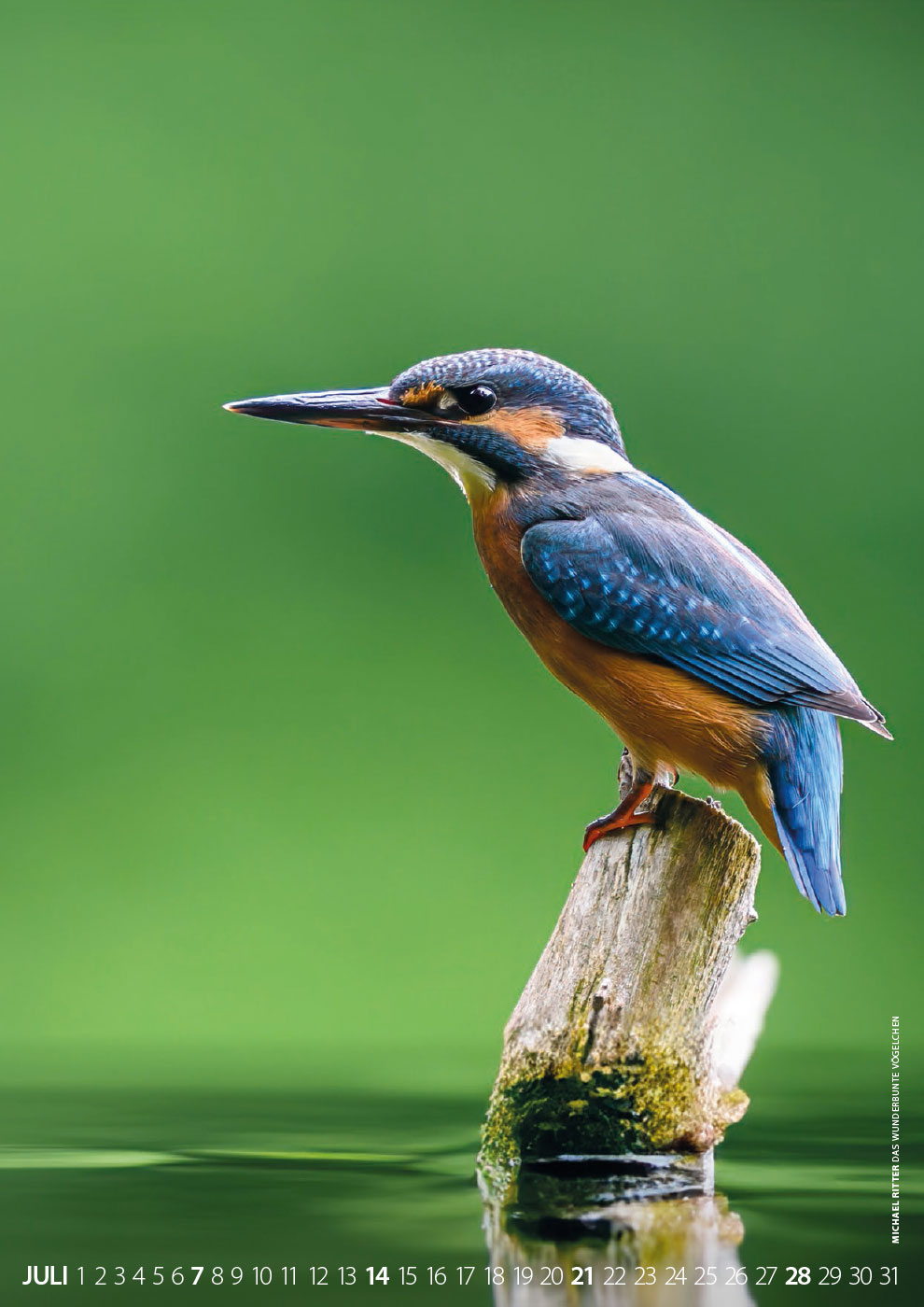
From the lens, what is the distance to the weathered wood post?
275 cm

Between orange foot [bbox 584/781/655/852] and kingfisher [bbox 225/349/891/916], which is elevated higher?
kingfisher [bbox 225/349/891/916]

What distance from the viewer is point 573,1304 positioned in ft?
7.13

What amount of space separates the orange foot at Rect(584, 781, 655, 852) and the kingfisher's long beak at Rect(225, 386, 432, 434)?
73 centimetres

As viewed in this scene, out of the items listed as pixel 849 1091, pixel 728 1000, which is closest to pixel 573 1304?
pixel 728 1000

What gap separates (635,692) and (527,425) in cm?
50

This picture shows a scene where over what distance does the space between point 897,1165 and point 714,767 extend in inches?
33.7

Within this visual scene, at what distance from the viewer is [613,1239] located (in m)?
2.39

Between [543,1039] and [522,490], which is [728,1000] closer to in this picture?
[543,1039]

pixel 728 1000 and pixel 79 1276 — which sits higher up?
pixel 728 1000

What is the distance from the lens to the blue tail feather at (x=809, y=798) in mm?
2717

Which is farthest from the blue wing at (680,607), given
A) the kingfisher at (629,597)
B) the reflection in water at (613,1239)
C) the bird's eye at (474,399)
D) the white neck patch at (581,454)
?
the reflection in water at (613,1239)

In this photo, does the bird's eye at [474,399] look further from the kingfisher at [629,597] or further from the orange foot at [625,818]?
the orange foot at [625,818]

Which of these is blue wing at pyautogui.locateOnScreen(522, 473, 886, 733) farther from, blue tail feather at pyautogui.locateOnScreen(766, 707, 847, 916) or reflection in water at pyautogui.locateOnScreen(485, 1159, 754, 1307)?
reflection in water at pyautogui.locateOnScreen(485, 1159, 754, 1307)

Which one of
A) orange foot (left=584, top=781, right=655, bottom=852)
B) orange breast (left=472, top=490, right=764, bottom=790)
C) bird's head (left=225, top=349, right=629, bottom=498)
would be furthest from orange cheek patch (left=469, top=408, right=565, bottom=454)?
orange foot (left=584, top=781, right=655, bottom=852)
